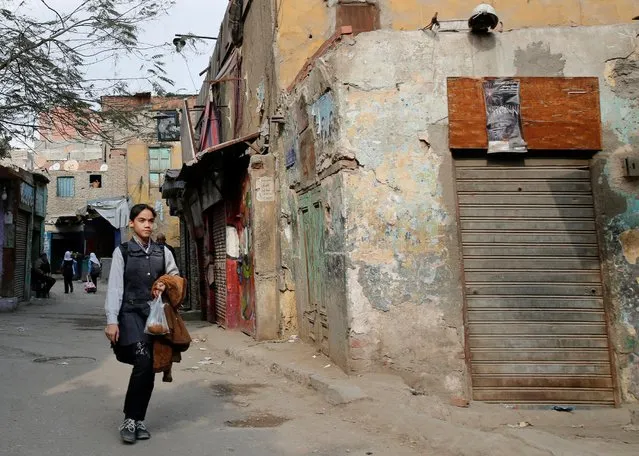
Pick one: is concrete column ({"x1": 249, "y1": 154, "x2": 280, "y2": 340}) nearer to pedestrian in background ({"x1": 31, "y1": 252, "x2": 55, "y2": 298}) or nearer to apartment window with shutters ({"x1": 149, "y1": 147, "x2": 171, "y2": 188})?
pedestrian in background ({"x1": 31, "y1": 252, "x2": 55, "y2": 298})

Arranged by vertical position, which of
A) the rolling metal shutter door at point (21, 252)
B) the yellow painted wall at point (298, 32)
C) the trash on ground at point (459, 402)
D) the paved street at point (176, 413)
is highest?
the yellow painted wall at point (298, 32)

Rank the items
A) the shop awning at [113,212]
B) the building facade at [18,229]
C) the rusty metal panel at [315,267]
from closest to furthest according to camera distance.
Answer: the rusty metal panel at [315,267] → the building facade at [18,229] → the shop awning at [113,212]

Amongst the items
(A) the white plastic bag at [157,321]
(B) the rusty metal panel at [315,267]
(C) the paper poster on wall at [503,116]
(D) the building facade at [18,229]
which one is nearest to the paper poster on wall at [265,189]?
(B) the rusty metal panel at [315,267]

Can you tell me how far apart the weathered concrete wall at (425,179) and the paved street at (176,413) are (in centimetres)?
117

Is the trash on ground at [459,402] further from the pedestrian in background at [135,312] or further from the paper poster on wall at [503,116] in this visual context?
the pedestrian in background at [135,312]

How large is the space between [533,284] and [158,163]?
28.0 meters

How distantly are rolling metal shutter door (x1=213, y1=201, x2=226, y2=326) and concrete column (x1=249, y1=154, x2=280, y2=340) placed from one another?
2.88 m

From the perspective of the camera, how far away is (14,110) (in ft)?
38.3

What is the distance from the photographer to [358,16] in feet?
30.2

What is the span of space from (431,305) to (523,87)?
8.25 ft

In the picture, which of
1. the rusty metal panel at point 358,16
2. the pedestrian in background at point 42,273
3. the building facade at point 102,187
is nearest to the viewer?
the rusty metal panel at point 358,16

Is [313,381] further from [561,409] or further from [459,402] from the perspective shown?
[561,409]

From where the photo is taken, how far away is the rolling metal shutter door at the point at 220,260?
12148 mm

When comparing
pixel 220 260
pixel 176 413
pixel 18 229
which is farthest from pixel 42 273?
pixel 176 413
